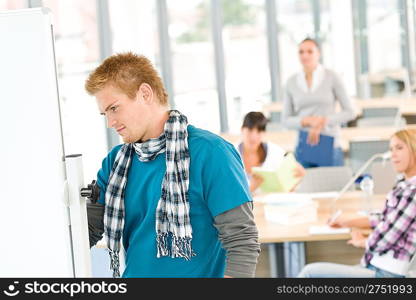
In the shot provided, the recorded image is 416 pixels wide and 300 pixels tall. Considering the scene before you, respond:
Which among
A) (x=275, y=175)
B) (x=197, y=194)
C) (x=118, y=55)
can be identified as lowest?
(x=275, y=175)

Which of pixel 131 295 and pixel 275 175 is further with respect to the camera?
pixel 275 175

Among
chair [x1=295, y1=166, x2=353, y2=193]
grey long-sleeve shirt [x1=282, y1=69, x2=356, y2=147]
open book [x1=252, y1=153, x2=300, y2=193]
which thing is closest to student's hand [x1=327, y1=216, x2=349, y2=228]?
open book [x1=252, y1=153, x2=300, y2=193]

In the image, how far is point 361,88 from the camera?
48.8 ft

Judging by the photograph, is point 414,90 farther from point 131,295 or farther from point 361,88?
point 131,295

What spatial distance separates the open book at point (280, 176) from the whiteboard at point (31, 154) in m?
3.18

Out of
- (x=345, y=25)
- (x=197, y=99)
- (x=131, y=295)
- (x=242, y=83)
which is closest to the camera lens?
(x=131, y=295)

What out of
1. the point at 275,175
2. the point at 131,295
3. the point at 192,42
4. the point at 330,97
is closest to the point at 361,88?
the point at 192,42

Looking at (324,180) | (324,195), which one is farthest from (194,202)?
(324,180)

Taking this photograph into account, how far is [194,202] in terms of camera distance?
235 cm

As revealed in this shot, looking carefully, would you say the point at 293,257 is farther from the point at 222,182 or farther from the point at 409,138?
the point at 222,182

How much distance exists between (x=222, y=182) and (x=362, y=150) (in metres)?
5.04

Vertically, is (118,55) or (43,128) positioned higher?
(118,55)

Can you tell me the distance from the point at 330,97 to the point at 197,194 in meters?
4.61

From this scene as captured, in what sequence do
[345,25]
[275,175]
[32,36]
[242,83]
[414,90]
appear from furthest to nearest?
[345,25]
[414,90]
[242,83]
[275,175]
[32,36]
